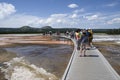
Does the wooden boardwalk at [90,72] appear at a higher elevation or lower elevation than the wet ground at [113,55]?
higher

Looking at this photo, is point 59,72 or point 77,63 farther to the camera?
point 59,72

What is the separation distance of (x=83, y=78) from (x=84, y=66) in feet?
6.50

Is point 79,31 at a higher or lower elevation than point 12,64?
higher

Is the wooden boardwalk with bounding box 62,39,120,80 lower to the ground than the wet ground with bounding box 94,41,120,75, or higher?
higher

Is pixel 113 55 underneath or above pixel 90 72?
underneath

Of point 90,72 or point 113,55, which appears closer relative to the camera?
point 90,72

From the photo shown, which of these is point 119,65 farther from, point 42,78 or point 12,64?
point 12,64

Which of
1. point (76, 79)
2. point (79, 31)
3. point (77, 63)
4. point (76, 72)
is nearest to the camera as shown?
point (76, 79)

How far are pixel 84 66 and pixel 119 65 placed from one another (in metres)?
3.85

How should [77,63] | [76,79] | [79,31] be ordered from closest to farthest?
[76,79] < [77,63] < [79,31]

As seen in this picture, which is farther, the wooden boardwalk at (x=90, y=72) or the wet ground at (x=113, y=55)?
the wet ground at (x=113, y=55)

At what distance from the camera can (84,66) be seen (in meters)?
9.62

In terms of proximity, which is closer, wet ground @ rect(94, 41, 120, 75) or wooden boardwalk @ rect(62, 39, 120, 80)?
wooden boardwalk @ rect(62, 39, 120, 80)

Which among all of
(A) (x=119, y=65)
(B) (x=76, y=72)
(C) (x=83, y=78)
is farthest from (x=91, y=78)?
(A) (x=119, y=65)
